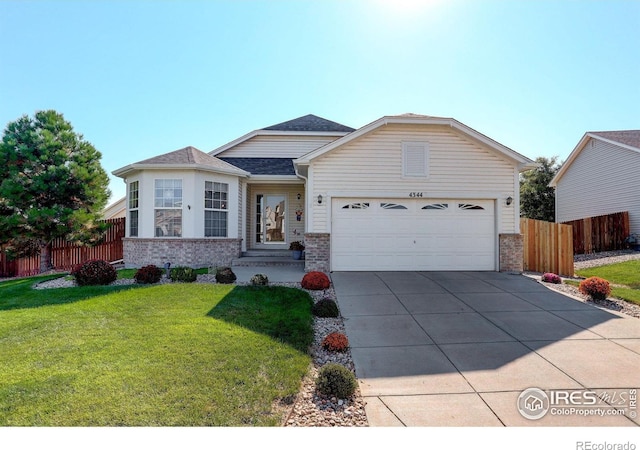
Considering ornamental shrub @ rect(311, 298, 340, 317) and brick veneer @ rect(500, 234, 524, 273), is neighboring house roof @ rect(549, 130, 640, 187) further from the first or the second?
ornamental shrub @ rect(311, 298, 340, 317)

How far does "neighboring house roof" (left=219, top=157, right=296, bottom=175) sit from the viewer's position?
1287 cm

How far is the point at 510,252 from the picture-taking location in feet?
32.3

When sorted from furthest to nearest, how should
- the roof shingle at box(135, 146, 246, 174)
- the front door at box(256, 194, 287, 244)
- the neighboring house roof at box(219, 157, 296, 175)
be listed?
the front door at box(256, 194, 287, 244) < the neighboring house roof at box(219, 157, 296, 175) < the roof shingle at box(135, 146, 246, 174)

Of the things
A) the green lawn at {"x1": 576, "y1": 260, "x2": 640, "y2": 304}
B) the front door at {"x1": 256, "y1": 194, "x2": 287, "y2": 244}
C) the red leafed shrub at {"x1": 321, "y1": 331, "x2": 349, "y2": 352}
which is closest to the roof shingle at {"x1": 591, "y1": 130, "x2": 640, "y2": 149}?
the green lawn at {"x1": 576, "y1": 260, "x2": 640, "y2": 304}

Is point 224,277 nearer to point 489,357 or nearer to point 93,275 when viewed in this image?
point 93,275

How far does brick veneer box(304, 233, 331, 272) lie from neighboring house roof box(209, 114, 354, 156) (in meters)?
7.43

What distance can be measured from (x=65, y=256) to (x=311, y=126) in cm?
1258

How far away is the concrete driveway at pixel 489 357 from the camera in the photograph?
315 centimetres

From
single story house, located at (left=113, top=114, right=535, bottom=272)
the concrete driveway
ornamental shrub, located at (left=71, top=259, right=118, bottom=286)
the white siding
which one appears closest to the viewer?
the concrete driveway
